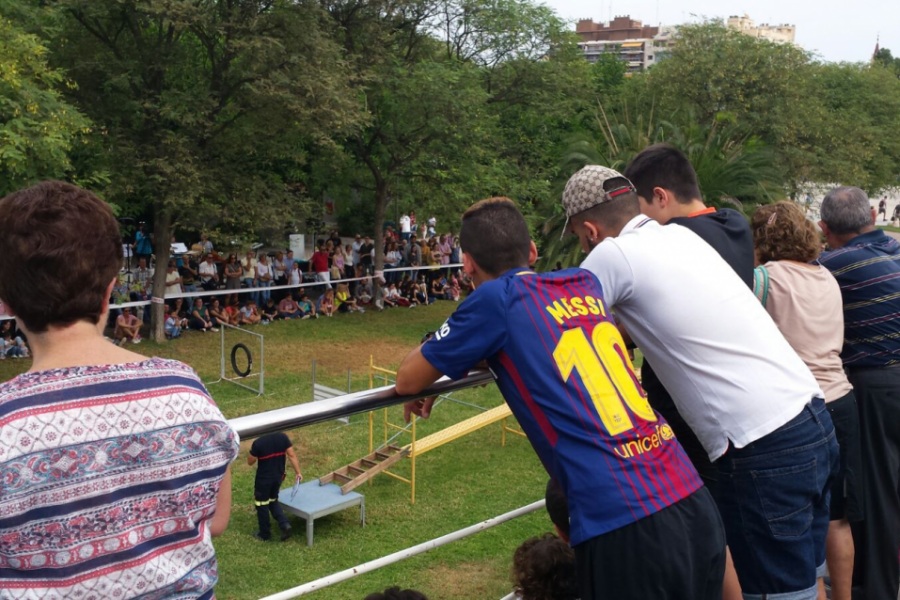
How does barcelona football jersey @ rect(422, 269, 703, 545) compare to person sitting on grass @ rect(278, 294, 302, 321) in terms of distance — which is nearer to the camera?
barcelona football jersey @ rect(422, 269, 703, 545)

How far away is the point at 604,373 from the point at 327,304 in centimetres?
2393

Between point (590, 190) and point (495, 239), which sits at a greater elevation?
point (590, 190)

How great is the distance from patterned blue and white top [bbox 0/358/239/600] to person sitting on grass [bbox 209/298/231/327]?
21.5 m

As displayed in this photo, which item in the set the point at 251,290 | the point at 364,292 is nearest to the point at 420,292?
the point at 364,292

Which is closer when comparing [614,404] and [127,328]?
[614,404]

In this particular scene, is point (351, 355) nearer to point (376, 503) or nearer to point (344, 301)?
point (344, 301)

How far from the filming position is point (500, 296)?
2311 mm

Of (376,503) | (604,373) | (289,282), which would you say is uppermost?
(604,373)

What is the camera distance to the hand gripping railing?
2076 millimetres

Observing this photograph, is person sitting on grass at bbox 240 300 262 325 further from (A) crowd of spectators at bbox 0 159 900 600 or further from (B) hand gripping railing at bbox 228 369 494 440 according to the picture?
(B) hand gripping railing at bbox 228 369 494 440

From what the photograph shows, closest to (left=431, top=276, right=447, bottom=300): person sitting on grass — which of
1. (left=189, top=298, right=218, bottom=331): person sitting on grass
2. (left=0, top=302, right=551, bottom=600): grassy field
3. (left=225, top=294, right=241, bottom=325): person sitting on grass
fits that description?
(left=0, top=302, right=551, bottom=600): grassy field

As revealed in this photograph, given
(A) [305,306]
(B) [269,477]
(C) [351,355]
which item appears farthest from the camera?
(A) [305,306]

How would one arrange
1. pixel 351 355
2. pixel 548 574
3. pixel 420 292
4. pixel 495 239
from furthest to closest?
pixel 420 292
pixel 351 355
pixel 548 574
pixel 495 239

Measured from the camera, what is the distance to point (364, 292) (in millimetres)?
27656
